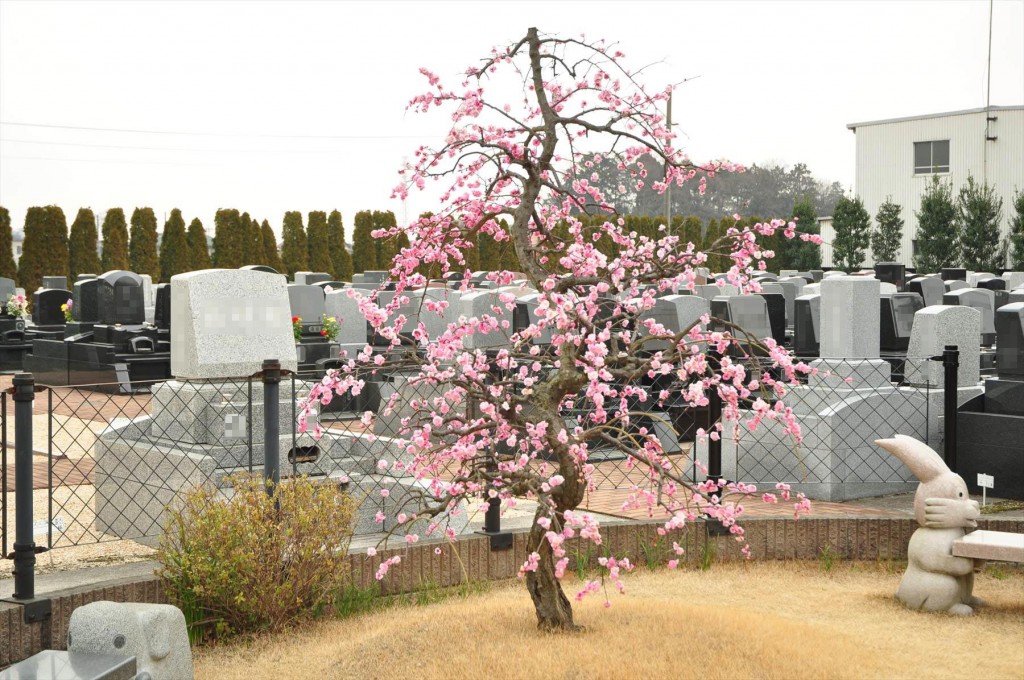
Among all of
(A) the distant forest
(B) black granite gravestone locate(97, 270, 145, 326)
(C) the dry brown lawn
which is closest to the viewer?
(C) the dry brown lawn

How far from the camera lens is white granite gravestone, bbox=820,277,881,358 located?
10281mm

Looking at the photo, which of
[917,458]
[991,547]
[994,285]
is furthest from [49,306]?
[994,285]

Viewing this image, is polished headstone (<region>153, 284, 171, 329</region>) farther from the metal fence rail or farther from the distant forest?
the distant forest

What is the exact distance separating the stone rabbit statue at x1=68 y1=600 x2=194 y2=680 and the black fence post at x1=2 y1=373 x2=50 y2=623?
0.66 metres

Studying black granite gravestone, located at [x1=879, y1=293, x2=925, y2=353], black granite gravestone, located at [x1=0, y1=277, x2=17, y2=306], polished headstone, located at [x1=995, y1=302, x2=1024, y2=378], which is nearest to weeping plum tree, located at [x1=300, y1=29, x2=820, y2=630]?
polished headstone, located at [x1=995, y1=302, x2=1024, y2=378]

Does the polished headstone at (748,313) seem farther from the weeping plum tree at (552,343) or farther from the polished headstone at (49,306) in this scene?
the polished headstone at (49,306)

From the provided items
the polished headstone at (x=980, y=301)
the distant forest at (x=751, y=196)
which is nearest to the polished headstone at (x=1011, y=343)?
the polished headstone at (x=980, y=301)

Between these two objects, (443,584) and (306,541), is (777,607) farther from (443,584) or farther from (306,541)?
(306,541)

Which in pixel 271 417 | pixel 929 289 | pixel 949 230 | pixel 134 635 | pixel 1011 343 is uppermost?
Answer: pixel 949 230

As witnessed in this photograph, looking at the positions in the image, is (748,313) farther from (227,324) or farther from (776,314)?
(227,324)

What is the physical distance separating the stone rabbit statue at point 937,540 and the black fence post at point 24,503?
470cm

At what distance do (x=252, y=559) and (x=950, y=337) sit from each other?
7.93 metres

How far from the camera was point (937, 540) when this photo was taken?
633cm

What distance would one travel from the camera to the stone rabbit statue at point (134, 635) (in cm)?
471
